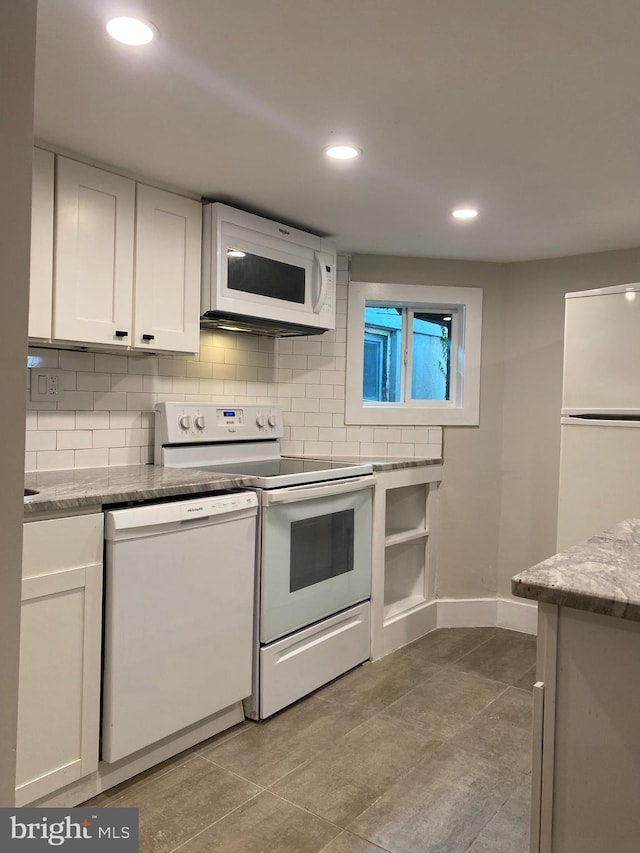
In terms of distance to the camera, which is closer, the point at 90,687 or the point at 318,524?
the point at 90,687

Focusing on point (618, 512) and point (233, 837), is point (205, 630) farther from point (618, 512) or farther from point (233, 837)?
point (618, 512)

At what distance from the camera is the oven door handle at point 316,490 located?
8.13 ft

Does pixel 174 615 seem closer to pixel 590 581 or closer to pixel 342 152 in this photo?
pixel 590 581

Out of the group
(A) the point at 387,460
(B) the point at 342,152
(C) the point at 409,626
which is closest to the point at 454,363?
(A) the point at 387,460

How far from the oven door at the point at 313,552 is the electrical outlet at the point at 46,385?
36.2 inches

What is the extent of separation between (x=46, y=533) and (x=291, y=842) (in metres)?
1.12

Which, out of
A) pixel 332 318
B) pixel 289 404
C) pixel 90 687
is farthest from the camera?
pixel 289 404

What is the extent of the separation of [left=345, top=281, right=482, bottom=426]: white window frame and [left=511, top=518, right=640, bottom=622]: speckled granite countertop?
224 centimetres

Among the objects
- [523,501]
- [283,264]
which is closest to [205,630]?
[283,264]

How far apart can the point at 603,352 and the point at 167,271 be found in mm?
1851

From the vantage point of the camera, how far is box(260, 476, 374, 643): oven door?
251cm

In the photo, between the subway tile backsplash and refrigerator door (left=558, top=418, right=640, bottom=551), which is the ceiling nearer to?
the subway tile backsplash

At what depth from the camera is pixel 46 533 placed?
1.78m

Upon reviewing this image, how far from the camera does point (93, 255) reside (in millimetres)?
2295
